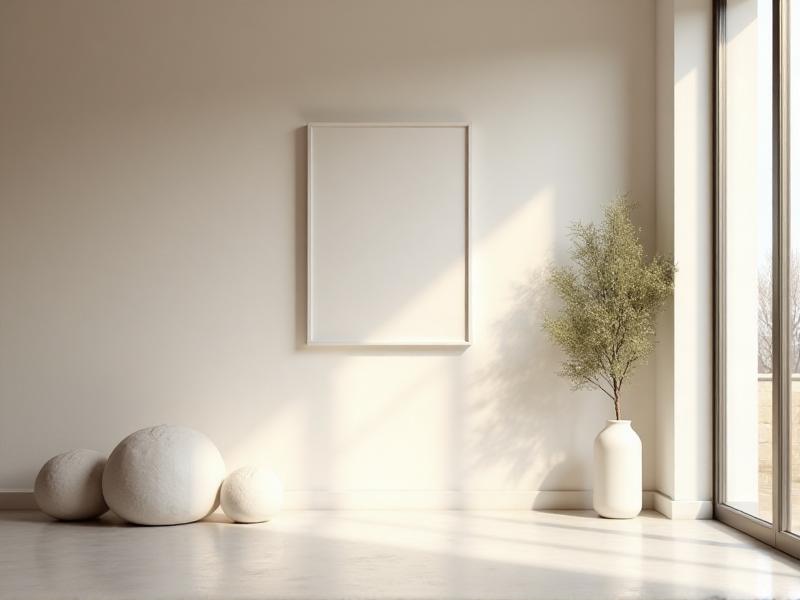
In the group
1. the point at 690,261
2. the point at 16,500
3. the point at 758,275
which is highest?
the point at 690,261

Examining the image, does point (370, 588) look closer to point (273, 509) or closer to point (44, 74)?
point (273, 509)

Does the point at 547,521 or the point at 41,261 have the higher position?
the point at 41,261

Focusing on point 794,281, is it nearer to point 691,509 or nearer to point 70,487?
point 691,509

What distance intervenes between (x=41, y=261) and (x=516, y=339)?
103 inches

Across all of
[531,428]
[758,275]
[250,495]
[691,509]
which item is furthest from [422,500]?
[758,275]

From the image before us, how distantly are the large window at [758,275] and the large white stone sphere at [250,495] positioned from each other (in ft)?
7.36

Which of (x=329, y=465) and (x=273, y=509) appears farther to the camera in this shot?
(x=329, y=465)

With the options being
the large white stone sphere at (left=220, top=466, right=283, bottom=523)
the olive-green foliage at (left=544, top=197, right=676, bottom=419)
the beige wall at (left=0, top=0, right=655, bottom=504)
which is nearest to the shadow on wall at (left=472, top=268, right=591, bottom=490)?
the beige wall at (left=0, top=0, right=655, bottom=504)

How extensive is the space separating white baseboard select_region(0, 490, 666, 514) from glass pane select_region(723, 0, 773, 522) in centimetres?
75

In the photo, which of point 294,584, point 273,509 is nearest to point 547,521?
point 273,509

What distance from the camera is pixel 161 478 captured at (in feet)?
13.3

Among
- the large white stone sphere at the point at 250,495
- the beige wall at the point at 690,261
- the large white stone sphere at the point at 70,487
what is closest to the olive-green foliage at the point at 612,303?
the beige wall at the point at 690,261

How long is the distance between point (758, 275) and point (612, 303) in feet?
2.40

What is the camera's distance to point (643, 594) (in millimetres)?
2973
